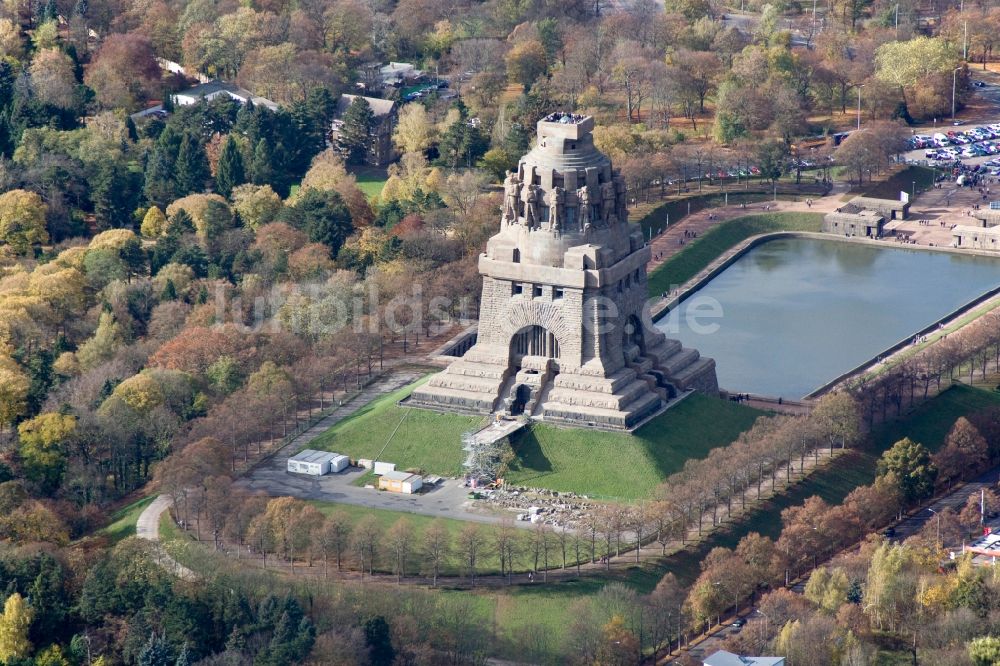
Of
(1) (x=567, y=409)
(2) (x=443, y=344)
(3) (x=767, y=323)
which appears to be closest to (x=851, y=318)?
(3) (x=767, y=323)

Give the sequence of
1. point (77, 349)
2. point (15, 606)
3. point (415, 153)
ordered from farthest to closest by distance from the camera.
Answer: point (415, 153) → point (77, 349) → point (15, 606)

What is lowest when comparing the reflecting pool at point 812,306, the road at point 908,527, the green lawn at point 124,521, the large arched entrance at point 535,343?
the road at point 908,527

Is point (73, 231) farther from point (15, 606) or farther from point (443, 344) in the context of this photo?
point (15, 606)

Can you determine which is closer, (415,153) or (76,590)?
(76,590)

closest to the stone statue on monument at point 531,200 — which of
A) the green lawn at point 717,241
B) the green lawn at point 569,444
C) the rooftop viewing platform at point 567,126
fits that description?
the rooftop viewing platform at point 567,126

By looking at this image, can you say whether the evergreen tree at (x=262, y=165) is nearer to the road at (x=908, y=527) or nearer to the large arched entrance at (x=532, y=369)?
the large arched entrance at (x=532, y=369)

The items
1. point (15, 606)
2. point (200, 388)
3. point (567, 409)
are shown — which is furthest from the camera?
point (200, 388)
